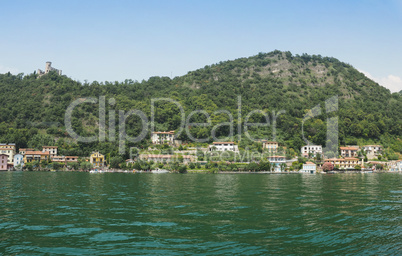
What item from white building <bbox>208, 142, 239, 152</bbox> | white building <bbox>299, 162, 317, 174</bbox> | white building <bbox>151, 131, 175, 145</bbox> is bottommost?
white building <bbox>299, 162, 317, 174</bbox>

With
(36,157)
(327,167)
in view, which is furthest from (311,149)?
(36,157)

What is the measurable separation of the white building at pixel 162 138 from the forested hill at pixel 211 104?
3.63 m

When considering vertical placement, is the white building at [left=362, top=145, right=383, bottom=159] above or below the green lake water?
above

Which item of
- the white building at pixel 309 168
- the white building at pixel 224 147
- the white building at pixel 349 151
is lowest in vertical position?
the white building at pixel 309 168

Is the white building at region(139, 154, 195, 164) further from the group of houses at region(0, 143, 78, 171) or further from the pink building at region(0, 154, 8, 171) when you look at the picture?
the pink building at region(0, 154, 8, 171)

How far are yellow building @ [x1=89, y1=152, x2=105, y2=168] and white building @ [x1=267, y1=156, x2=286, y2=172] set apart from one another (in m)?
49.1

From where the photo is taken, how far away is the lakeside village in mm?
84938

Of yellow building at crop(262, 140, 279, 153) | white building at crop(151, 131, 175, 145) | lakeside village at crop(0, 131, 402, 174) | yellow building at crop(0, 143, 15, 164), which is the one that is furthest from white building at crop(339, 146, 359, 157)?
yellow building at crop(0, 143, 15, 164)

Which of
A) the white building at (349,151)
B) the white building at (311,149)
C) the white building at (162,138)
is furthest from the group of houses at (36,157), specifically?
the white building at (349,151)

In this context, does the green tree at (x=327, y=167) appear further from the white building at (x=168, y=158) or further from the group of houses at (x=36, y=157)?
the group of houses at (x=36, y=157)

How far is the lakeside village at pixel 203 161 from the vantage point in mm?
84938

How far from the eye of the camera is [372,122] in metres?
120

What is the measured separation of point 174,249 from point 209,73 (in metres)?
186

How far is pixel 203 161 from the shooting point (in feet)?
291
